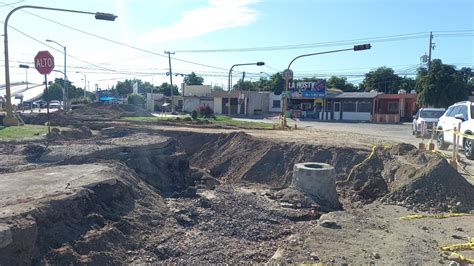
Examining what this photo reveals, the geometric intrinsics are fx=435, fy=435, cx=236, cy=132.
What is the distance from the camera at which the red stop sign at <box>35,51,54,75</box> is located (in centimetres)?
1504

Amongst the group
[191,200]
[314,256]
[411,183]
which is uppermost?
[411,183]

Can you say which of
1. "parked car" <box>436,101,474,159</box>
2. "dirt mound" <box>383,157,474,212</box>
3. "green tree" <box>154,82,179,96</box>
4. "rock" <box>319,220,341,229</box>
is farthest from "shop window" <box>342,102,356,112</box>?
"green tree" <box>154,82,179,96</box>

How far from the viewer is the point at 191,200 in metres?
11.0

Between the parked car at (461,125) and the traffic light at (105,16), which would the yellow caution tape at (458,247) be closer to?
the parked car at (461,125)

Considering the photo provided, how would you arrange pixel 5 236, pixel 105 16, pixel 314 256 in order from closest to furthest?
pixel 5 236 < pixel 314 256 < pixel 105 16

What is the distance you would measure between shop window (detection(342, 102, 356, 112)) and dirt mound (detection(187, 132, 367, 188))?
3282 cm

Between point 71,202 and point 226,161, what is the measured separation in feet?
31.6

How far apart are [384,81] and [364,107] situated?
1092 inches

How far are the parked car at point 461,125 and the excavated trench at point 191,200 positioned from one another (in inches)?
87.7

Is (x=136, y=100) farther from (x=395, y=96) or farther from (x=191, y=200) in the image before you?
(x=191, y=200)

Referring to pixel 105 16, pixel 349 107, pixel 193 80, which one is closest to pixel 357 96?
pixel 349 107

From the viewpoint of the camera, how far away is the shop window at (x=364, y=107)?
47656 millimetres

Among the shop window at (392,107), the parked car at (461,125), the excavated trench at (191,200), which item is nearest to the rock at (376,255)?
the excavated trench at (191,200)

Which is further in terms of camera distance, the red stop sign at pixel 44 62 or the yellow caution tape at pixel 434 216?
the red stop sign at pixel 44 62
